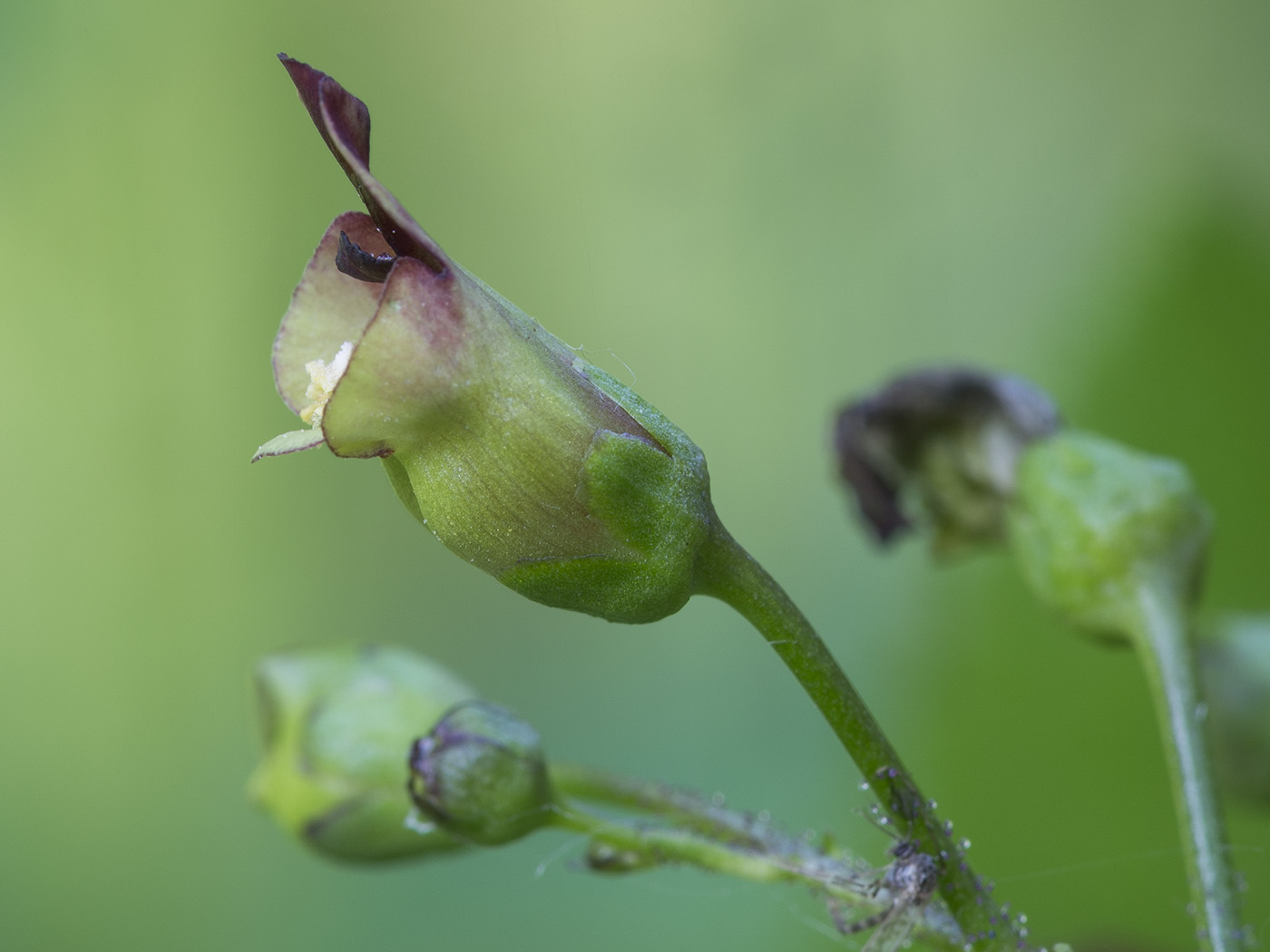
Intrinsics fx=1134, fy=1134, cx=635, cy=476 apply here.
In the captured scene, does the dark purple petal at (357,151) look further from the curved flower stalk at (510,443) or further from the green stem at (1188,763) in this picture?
the green stem at (1188,763)

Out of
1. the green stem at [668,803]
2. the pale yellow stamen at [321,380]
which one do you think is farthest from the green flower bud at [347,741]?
the pale yellow stamen at [321,380]

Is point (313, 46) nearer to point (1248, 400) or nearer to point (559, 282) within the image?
point (559, 282)

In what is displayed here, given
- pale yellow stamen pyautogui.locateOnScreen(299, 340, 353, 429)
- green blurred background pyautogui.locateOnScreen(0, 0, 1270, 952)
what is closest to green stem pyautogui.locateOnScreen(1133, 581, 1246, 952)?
pale yellow stamen pyautogui.locateOnScreen(299, 340, 353, 429)

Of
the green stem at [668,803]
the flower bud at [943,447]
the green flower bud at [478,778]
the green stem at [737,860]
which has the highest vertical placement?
the flower bud at [943,447]

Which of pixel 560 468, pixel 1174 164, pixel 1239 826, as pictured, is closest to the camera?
pixel 560 468

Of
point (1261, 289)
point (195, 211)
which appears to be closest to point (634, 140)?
point (195, 211)
